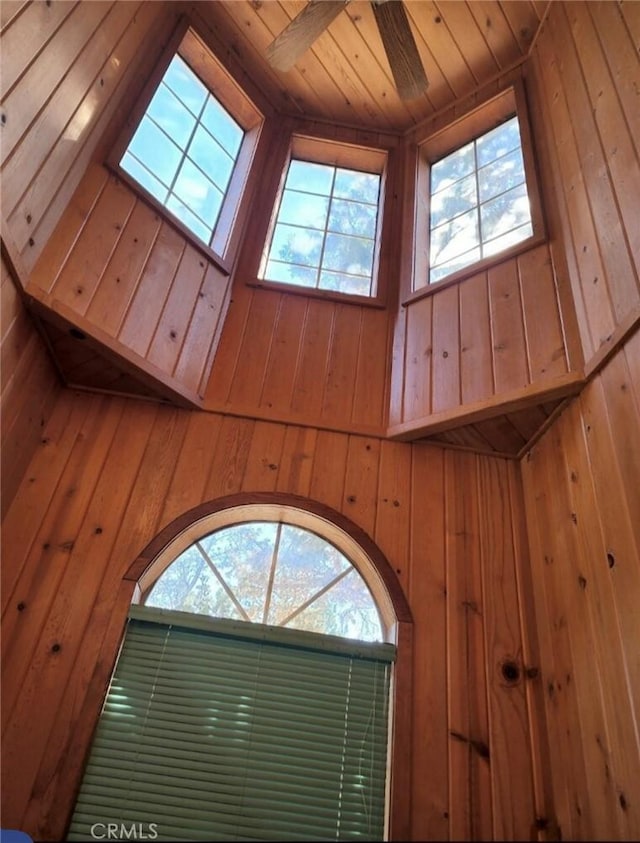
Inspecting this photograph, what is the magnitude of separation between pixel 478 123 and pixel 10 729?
12.0 ft

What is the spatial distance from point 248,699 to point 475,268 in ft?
6.70

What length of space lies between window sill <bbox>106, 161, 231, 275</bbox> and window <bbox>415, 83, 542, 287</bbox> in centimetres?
103

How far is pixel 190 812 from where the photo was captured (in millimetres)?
1494

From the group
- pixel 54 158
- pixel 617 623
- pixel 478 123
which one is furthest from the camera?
pixel 478 123

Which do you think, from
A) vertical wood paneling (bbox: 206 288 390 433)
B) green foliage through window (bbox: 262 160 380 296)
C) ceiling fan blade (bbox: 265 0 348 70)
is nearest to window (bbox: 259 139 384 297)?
green foliage through window (bbox: 262 160 380 296)

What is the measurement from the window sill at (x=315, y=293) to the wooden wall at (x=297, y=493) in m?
0.80

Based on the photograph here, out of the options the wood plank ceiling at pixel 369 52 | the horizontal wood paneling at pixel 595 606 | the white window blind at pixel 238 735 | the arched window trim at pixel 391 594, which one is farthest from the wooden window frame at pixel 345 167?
the white window blind at pixel 238 735

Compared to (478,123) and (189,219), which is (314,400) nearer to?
(189,219)

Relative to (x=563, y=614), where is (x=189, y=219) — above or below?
above

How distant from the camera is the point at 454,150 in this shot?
317 cm

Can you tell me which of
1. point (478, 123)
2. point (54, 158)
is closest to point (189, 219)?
point (54, 158)

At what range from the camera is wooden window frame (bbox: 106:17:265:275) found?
7.73ft

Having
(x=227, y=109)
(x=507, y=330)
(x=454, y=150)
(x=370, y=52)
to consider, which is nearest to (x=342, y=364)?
(x=507, y=330)

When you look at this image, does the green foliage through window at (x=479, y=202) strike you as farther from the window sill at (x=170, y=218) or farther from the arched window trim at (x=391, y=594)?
the arched window trim at (x=391, y=594)
